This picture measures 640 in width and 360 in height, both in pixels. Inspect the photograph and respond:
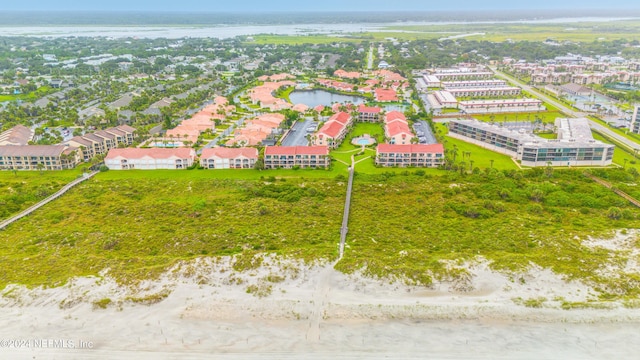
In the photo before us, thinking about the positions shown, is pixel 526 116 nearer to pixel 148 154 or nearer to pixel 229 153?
pixel 229 153

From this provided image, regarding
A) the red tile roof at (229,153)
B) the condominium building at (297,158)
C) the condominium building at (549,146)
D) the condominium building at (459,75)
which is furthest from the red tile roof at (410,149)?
the condominium building at (459,75)

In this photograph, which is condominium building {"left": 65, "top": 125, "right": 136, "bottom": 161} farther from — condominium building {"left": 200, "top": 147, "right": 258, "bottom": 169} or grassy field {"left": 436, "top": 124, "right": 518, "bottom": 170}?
grassy field {"left": 436, "top": 124, "right": 518, "bottom": 170}

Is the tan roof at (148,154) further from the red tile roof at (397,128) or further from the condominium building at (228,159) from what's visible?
the red tile roof at (397,128)

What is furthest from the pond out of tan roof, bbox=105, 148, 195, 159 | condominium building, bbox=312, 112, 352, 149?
tan roof, bbox=105, 148, 195, 159

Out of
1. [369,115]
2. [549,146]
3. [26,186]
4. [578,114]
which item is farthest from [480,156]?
[26,186]

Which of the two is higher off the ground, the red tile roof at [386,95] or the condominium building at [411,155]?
the red tile roof at [386,95]

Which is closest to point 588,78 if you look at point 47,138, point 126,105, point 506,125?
point 506,125
